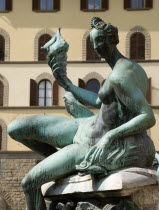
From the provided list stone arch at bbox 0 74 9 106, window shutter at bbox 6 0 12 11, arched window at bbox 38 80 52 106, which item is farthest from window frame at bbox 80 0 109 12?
stone arch at bbox 0 74 9 106

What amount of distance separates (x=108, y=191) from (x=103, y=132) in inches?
16.9

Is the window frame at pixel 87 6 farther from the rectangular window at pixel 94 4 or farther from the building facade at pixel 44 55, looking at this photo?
the rectangular window at pixel 94 4

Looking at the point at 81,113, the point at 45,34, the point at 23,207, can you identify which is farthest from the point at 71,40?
the point at 81,113

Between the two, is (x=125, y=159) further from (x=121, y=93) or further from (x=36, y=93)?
(x=36, y=93)

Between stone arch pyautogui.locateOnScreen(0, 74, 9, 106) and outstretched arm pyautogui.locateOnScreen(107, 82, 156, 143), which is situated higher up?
outstretched arm pyautogui.locateOnScreen(107, 82, 156, 143)

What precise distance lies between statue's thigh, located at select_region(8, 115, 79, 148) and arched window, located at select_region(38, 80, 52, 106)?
35521mm

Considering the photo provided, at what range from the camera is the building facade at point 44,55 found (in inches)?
1582

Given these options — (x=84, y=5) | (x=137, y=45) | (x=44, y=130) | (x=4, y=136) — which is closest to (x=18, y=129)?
(x=44, y=130)

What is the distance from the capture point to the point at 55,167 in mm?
4621

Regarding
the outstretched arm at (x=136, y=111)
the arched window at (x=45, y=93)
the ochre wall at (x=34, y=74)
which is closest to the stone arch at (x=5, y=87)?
the ochre wall at (x=34, y=74)

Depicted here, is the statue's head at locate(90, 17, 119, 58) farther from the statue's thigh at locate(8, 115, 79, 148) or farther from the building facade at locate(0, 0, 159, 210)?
the building facade at locate(0, 0, 159, 210)

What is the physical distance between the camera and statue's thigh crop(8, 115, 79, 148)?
483 centimetres

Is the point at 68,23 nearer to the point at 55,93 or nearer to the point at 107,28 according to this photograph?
the point at 55,93

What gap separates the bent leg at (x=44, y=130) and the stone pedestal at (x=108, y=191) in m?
0.29
